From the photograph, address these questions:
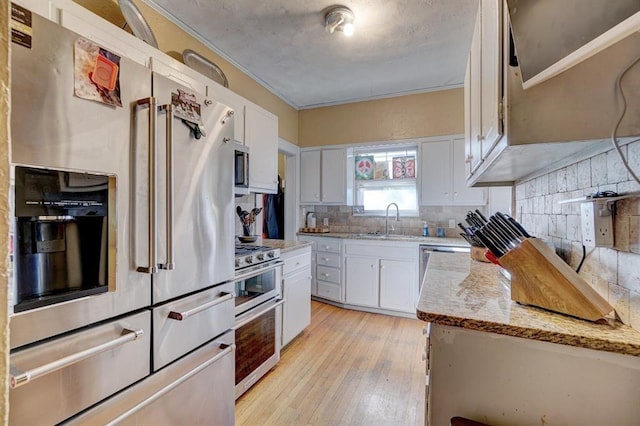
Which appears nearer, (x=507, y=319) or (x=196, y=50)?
(x=507, y=319)

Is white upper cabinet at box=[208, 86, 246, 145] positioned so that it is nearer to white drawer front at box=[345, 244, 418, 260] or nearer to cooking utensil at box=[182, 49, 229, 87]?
cooking utensil at box=[182, 49, 229, 87]

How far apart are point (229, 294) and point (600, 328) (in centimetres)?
144

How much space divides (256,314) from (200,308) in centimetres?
71

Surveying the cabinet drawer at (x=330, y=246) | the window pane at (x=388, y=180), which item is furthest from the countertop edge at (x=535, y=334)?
the window pane at (x=388, y=180)

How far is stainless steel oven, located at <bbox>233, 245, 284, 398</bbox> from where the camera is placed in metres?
1.85

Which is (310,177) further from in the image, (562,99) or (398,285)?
(562,99)

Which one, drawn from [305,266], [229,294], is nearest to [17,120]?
[229,294]

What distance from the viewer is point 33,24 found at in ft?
2.72

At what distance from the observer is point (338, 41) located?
2602 millimetres

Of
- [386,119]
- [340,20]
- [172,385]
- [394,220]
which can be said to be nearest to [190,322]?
[172,385]

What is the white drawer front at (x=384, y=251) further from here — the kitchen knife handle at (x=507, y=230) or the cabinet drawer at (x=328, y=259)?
the kitchen knife handle at (x=507, y=230)

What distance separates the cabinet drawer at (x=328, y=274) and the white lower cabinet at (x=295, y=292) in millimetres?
877

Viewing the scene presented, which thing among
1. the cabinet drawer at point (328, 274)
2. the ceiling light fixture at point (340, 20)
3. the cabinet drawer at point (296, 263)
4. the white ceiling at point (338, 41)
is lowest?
the cabinet drawer at point (328, 274)

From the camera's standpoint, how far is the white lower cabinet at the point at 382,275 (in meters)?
3.25
